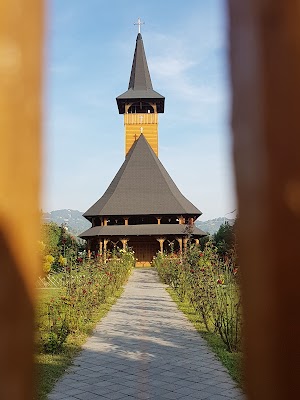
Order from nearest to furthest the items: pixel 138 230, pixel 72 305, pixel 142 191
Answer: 1. pixel 72 305
2. pixel 138 230
3. pixel 142 191

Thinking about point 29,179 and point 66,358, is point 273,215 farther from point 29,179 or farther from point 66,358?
point 66,358

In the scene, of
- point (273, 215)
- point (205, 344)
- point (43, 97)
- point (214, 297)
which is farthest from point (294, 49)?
point (214, 297)

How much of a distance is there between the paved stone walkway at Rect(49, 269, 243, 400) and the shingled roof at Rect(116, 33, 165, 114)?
3080cm

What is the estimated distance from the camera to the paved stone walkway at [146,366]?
4598 millimetres

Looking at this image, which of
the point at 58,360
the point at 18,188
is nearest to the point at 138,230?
the point at 58,360

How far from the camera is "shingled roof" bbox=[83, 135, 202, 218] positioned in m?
31.6


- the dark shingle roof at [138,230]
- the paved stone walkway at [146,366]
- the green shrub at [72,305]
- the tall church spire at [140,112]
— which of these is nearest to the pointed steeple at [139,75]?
the tall church spire at [140,112]

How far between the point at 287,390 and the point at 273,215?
0.52 feet

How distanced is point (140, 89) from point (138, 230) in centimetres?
1547

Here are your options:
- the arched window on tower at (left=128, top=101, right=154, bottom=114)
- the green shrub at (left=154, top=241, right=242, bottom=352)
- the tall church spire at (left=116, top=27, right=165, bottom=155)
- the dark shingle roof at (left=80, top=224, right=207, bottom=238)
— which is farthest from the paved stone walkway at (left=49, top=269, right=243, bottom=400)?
the arched window on tower at (left=128, top=101, right=154, bottom=114)

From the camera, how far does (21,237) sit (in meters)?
0.45

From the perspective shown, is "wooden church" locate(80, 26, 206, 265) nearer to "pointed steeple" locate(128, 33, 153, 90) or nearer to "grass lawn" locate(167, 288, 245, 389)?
"pointed steeple" locate(128, 33, 153, 90)

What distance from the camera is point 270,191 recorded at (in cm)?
42

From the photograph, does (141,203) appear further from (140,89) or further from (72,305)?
(72,305)
